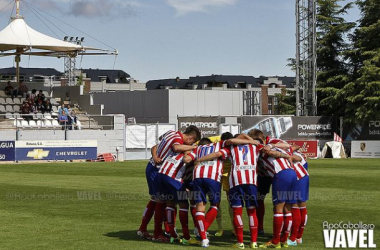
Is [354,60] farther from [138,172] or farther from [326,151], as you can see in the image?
[138,172]

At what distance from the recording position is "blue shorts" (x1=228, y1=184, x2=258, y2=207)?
483 inches

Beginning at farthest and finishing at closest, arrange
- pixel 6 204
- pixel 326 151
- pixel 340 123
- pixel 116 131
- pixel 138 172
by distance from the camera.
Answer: pixel 340 123
pixel 326 151
pixel 116 131
pixel 138 172
pixel 6 204

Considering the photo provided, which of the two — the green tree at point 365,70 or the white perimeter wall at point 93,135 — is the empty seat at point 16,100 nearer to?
the white perimeter wall at point 93,135

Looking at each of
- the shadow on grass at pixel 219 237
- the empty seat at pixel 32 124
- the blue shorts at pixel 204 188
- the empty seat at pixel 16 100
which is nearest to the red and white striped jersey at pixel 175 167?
the blue shorts at pixel 204 188

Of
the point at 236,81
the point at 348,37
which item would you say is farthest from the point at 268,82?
the point at 348,37

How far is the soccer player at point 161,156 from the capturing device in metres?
12.8

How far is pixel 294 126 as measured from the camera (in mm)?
49906

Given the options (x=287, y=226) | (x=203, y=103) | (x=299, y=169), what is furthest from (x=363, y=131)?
(x=287, y=226)

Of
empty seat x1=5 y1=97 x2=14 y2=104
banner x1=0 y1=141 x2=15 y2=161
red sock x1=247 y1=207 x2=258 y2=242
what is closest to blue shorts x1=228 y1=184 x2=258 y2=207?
red sock x1=247 y1=207 x2=258 y2=242

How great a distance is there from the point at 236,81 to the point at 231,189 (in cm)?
12433

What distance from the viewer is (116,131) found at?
45062 mm

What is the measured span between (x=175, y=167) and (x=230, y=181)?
101 centimetres

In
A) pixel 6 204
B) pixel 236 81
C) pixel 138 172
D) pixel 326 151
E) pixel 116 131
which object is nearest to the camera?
pixel 6 204

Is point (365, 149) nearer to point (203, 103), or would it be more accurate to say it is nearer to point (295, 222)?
point (203, 103)
